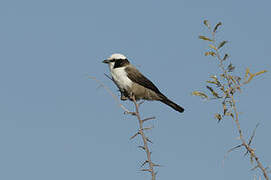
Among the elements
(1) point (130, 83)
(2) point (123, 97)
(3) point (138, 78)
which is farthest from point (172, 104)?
(2) point (123, 97)

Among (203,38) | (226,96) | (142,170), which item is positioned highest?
(203,38)

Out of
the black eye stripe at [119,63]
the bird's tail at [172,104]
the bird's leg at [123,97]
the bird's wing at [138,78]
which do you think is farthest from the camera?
the bird's tail at [172,104]

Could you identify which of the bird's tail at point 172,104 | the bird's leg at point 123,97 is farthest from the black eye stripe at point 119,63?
the bird's tail at point 172,104

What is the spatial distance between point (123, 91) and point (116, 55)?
1.01 metres

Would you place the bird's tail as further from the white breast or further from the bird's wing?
the white breast

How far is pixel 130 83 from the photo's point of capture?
913 centimetres

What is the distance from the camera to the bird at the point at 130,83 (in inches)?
359

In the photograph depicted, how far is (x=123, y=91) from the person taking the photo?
916cm

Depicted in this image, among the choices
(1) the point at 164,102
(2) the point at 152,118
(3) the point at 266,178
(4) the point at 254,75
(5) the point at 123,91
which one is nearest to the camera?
(3) the point at 266,178

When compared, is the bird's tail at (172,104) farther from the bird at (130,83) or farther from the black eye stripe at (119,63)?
the black eye stripe at (119,63)

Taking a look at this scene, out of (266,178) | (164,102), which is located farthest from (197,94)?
(164,102)

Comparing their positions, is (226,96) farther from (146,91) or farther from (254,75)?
(146,91)

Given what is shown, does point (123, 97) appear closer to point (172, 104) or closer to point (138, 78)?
point (138, 78)

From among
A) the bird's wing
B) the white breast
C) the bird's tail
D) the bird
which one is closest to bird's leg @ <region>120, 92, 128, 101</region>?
the bird
